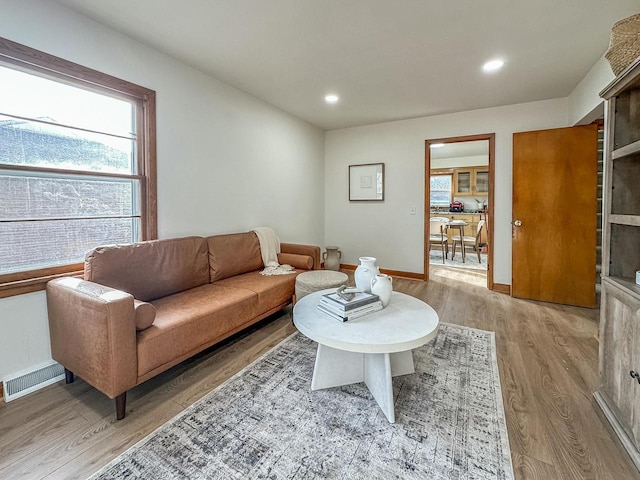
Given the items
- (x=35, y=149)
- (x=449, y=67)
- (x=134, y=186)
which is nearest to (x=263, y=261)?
(x=134, y=186)

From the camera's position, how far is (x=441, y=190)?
28.1 ft

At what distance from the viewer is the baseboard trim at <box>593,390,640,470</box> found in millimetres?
1320

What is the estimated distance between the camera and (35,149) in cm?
195

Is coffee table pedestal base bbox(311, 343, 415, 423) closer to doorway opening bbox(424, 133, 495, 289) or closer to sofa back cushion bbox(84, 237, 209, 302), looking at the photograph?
sofa back cushion bbox(84, 237, 209, 302)

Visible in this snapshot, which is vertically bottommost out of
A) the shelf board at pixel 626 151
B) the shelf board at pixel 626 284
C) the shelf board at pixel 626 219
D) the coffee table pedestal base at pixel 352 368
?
the coffee table pedestal base at pixel 352 368

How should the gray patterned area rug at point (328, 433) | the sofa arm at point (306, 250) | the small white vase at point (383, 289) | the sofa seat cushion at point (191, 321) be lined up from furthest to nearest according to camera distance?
the sofa arm at point (306, 250)
the small white vase at point (383, 289)
the sofa seat cushion at point (191, 321)
the gray patterned area rug at point (328, 433)

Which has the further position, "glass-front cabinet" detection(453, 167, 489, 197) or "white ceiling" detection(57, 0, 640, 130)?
"glass-front cabinet" detection(453, 167, 489, 197)

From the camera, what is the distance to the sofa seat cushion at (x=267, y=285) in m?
2.62

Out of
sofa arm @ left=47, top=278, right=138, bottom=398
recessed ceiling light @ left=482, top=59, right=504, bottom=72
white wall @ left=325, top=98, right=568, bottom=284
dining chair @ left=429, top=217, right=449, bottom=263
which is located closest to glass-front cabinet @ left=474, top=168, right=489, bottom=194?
dining chair @ left=429, top=217, right=449, bottom=263

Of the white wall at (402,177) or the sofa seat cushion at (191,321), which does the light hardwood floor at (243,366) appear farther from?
the white wall at (402,177)

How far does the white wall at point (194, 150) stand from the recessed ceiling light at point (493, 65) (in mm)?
2433

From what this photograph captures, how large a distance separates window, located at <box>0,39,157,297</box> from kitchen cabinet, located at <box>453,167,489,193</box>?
759cm

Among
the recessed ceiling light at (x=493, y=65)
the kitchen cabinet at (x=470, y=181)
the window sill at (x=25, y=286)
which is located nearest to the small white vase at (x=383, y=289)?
Answer: the window sill at (x=25, y=286)

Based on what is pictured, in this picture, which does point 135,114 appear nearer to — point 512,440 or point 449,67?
point 449,67
